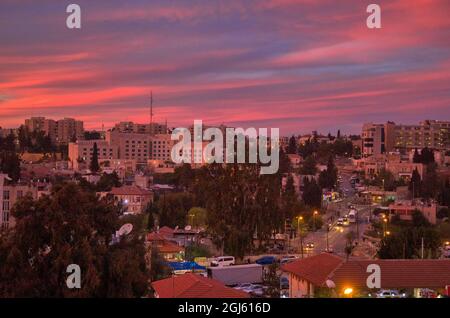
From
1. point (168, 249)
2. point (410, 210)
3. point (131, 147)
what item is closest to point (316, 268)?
point (168, 249)

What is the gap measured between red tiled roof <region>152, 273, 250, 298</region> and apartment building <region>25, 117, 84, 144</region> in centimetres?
5821

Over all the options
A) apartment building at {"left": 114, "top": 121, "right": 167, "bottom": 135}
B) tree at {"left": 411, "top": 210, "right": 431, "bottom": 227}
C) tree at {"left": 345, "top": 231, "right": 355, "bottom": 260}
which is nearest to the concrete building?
apartment building at {"left": 114, "top": 121, "right": 167, "bottom": 135}

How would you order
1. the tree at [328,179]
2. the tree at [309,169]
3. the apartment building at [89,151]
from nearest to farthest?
1. the tree at [328,179]
2. the tree at [309,169]
3. the apartment building at [89,151]

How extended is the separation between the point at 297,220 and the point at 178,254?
7556 millimetres

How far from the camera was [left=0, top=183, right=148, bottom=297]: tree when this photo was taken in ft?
19.1

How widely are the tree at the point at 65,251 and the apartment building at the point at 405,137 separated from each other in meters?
57.9

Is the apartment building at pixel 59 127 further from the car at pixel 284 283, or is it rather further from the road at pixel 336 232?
the car at pixel 284 283

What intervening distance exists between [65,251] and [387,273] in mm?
5017

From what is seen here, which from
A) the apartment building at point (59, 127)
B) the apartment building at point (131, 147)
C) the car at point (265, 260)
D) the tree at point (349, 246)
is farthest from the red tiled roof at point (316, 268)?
the apartment building at point (59, 127)

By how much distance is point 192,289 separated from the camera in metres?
7.55

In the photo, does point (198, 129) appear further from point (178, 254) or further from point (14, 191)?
point (178, 254)

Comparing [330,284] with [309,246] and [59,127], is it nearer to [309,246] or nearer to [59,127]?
[309,246]

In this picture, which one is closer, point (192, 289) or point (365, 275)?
point (192, 289)

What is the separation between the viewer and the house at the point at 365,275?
8.26 m
